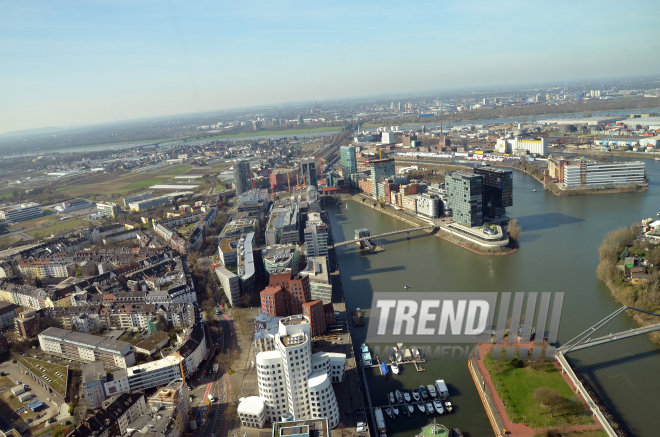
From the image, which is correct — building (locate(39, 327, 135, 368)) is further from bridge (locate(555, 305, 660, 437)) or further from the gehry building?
bridge (locate(555, 305, 660, 437))

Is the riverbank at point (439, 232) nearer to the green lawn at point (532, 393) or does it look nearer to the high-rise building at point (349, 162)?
the high-rise building at point (349, 162)

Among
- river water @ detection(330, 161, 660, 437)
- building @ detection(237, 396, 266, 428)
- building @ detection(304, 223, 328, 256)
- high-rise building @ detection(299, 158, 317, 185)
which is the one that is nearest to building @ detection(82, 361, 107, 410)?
building @ detection(237, 396, 266, 428)

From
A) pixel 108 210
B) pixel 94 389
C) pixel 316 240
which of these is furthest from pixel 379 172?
Answer: pixel 94 389

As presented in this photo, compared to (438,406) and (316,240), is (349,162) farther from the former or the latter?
(438,406)

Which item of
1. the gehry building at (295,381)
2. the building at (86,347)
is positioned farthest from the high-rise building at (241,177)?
the gehry building at (295,381)

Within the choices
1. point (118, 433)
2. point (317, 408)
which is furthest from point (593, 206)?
point (118, 433)
